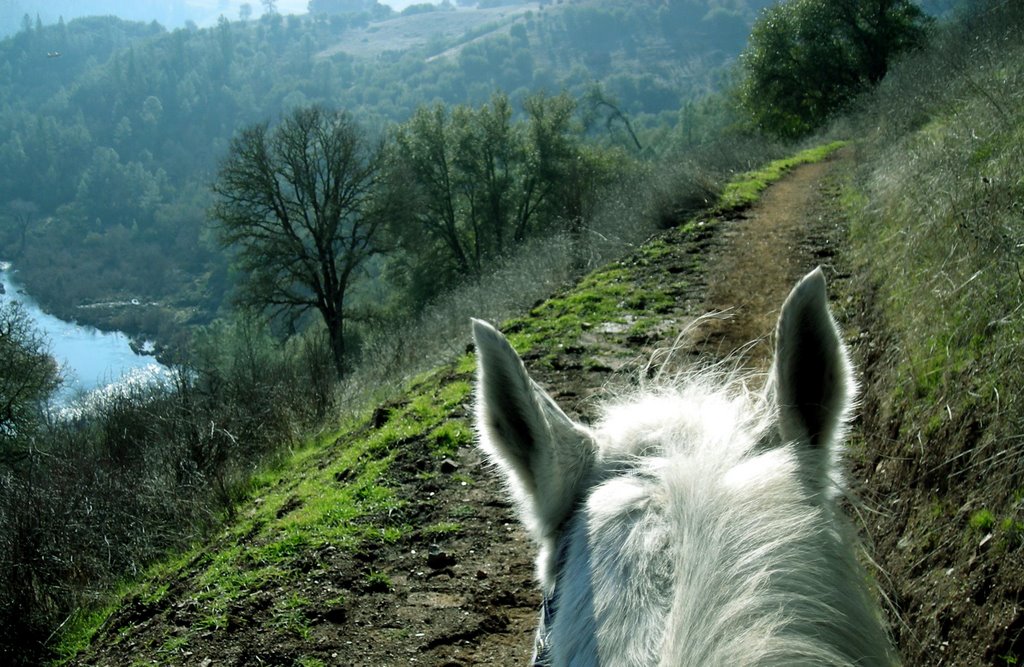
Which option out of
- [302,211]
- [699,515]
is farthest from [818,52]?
[699,515]

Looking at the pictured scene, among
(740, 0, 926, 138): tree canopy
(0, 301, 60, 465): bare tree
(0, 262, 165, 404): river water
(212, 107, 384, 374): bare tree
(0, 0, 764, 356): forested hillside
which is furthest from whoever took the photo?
(0, 0, 764, 356): forested hillside

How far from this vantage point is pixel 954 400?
9.96 ft

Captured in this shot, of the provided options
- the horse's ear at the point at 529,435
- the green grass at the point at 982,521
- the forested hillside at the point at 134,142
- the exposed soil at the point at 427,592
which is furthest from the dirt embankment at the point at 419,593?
the forested hillside at the point at 134,142

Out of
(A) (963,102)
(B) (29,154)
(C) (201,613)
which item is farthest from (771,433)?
(B) (29,154)

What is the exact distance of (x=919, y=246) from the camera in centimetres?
479

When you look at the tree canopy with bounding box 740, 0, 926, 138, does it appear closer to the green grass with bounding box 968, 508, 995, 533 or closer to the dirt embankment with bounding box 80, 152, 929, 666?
the dirt embankment with bounding box 80, 152, 929, 666

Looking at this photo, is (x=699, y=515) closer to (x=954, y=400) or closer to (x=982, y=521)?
(x=982, y=521)

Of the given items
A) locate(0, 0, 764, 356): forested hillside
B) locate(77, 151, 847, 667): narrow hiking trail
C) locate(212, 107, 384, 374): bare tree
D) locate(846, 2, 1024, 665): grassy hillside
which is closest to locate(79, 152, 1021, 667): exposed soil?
locate(77, 151, 847, 667): narrow hiking trail

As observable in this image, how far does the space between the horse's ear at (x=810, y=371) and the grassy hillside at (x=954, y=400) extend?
0.55 metres

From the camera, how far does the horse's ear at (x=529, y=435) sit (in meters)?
1.50

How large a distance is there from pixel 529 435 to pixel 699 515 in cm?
50

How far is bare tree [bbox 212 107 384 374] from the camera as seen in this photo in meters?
29.9

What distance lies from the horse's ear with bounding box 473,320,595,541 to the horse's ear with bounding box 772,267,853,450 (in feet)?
1.39

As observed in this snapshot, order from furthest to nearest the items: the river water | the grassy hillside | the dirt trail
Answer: the river water → the dirt trail → the grassy hillside
